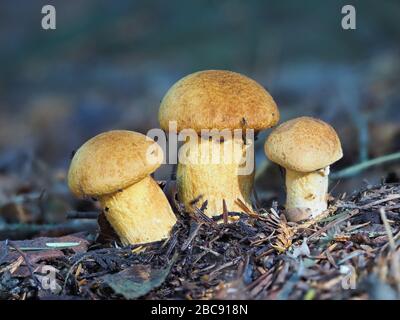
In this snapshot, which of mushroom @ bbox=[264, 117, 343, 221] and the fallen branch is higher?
mushroom @ bbox=[264, 117, 343, 221]

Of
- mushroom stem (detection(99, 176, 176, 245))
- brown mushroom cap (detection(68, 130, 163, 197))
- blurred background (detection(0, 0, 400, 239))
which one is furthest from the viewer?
blurred background (detection(0, 0, 400, 239))

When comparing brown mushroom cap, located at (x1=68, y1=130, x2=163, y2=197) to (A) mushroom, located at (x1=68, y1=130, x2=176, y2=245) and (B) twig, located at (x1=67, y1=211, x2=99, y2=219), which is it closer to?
(A) mushroom, located at (x1=68, y1=130, x2=176, y2=245)

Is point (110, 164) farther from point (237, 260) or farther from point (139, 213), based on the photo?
point (237, 260)

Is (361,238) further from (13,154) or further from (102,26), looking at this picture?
(102,26)

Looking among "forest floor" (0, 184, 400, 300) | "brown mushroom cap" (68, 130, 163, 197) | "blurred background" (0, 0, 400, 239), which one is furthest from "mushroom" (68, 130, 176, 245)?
"blurred background" (0, 0, 400, 239)

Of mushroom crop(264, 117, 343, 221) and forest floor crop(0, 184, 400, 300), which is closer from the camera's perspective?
forest floor crop(0, 184, 400, 300)

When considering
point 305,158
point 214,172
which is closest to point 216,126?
point 214,172
